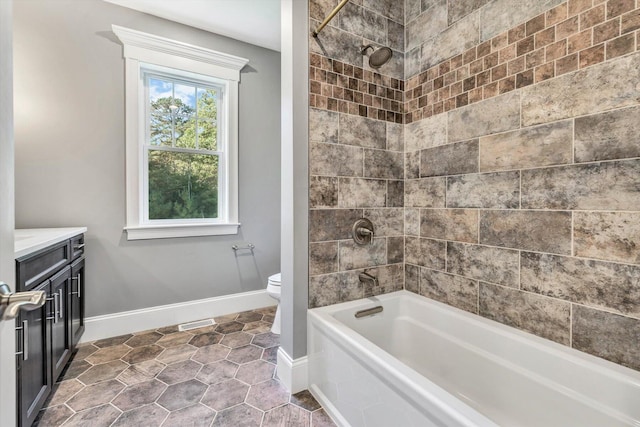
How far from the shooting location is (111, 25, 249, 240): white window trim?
2377 mm

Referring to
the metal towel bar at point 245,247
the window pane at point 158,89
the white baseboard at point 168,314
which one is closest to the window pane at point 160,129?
the window pane at point 158,89

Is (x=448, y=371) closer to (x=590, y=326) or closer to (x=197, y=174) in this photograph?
(x=590, y=326)

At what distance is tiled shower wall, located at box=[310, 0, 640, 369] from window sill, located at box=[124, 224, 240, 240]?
4.52ft

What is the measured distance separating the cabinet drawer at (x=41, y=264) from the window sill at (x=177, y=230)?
596 millimetres

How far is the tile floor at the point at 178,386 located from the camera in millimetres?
1496

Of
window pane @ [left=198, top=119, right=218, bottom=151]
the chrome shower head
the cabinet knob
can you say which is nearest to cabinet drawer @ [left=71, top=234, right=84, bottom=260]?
window pane @ [left=198, top=119, right=218, bottom=151]

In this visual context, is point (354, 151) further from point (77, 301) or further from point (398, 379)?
point (77, 301)

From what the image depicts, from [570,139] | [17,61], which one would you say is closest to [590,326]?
[570,139]

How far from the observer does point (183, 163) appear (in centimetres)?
270

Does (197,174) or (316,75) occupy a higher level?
(316,75)

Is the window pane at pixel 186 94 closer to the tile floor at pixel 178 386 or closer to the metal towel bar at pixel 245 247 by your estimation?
the metal towel bar at pixel 245 247

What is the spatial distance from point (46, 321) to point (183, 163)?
159 centimetres

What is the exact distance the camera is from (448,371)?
5.35 feet

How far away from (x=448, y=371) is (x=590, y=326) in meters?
0.71
